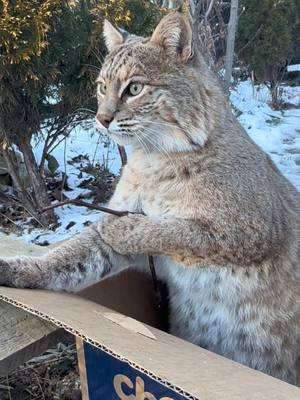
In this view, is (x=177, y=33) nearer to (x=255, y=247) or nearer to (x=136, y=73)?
(x=136, y=73)

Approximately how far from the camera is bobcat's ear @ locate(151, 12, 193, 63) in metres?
1.59

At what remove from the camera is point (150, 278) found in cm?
181

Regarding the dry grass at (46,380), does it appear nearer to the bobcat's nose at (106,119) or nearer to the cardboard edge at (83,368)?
the cardboard edge at (83,368)

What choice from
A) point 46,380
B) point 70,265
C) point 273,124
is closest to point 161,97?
point 70,265

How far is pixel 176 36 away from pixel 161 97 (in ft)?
0.59

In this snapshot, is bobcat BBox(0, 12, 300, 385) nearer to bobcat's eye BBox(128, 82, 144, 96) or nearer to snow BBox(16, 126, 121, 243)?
bobcat's eye BBox(128, 82, 144, 96)

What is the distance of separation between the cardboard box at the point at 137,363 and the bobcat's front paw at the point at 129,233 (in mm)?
172

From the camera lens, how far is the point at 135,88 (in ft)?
5.32

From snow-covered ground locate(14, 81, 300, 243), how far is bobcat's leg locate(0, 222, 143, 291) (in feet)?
5.30

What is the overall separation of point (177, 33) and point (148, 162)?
1.22 ft

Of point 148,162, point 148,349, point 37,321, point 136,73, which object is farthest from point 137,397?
point 136,73

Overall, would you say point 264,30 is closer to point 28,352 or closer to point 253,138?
point 253,138

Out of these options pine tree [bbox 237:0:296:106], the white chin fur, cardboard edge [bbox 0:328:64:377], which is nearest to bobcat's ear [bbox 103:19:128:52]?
the white chin fur

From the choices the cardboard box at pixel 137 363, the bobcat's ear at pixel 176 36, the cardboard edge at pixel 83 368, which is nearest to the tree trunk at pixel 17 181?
the bobcat's ear at pixel 176 36
